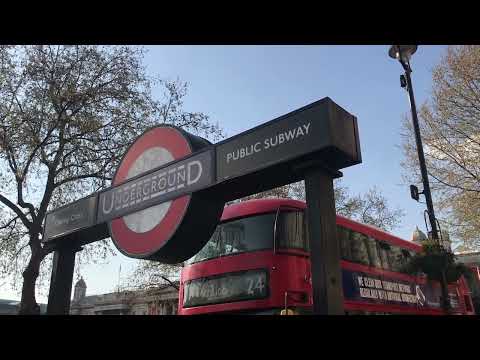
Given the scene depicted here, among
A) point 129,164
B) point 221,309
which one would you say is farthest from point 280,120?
point 221,309

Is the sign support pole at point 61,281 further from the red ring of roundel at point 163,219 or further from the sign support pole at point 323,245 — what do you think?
the sign support pole at point 323,245

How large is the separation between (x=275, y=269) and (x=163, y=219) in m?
3.22

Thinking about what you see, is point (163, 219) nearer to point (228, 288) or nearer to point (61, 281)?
point (61, 281)

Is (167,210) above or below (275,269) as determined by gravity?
above

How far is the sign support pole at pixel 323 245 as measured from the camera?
12.2ft

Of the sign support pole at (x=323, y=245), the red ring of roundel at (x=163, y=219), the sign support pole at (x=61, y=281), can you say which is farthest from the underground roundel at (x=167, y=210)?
the sign support pole at (x=61, y=281)

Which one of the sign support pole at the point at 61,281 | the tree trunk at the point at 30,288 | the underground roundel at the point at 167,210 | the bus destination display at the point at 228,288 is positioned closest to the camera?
the underground roundel at the point at 167,210

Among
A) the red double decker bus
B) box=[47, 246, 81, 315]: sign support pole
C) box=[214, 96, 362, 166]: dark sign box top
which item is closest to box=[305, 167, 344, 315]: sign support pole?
box=[214, 96, 362, 166]: dark sign box top

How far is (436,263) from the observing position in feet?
31.1

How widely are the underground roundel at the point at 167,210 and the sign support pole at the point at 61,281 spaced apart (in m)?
1.62

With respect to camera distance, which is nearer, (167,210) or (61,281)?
(167,210)

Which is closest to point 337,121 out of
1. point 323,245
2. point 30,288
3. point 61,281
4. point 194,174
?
point 323,245
